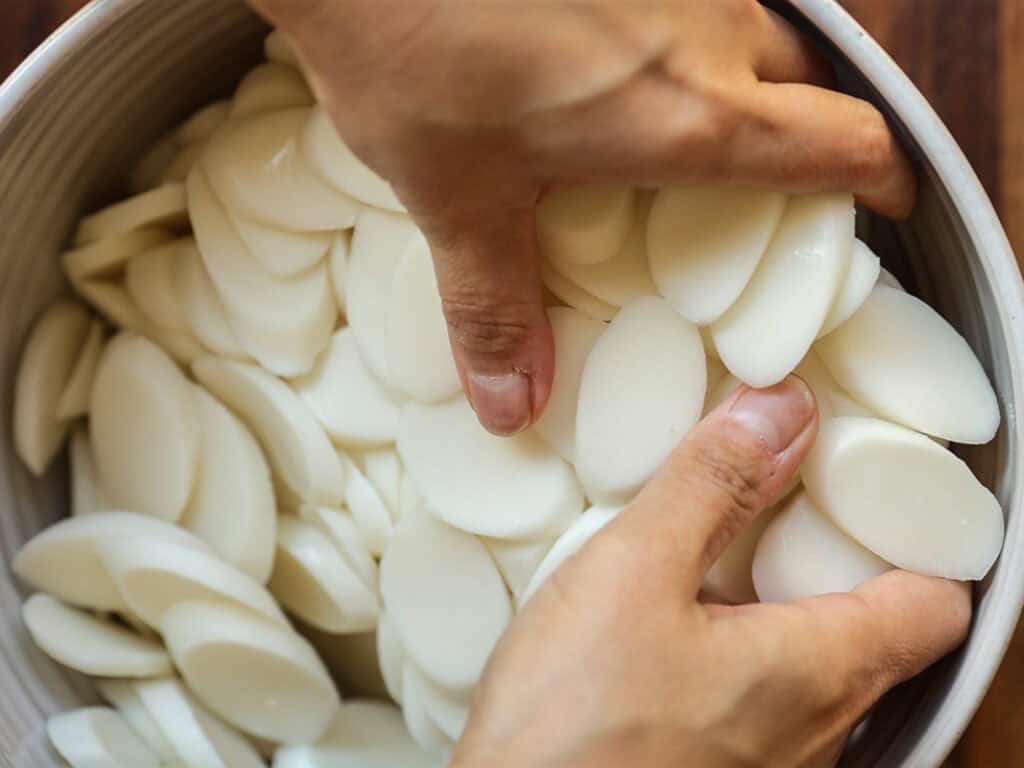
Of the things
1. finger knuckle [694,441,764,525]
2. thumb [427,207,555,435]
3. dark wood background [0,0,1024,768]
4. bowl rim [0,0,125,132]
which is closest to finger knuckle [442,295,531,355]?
thumb [427,207,555,435]

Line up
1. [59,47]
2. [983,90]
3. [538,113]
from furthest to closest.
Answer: [983,90], [59,47], [538,113]

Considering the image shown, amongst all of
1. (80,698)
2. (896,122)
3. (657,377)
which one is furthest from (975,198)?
(80,698)

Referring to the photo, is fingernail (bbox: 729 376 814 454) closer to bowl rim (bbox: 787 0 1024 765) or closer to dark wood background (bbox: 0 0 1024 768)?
bowl rim (bbox: 787 0 1024 765)

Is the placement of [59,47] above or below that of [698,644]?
above

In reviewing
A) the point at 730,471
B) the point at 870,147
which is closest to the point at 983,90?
the point at 870,147

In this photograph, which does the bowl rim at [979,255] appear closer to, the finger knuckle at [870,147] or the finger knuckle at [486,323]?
the finger knuckle at [870,147]

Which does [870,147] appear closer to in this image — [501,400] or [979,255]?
[979,255]

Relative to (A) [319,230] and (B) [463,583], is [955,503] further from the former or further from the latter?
(A) [319,230]
